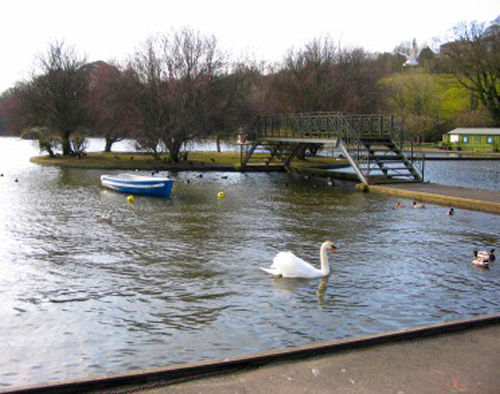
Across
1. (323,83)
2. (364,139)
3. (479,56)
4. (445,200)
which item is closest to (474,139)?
(479,56)

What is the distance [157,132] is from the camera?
46.5m

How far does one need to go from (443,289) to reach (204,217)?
12747 mm

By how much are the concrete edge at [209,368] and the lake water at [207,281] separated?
56.8 inches

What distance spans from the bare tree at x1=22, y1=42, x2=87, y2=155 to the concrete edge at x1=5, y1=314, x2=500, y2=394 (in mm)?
50837

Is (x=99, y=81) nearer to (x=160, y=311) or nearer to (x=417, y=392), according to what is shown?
(x=160, y=311)

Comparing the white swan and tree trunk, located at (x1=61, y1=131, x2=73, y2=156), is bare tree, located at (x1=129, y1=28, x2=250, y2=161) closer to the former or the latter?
tree trunk, located at (x1=61, y1=131, x2=73, y2=156)

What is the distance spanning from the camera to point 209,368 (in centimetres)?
758

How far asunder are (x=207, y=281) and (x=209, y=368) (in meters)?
6.21

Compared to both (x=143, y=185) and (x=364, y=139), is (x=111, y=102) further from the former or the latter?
(x=364, y=139)

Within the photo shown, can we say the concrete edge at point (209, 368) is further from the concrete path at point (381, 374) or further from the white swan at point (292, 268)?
the white swan at point (292, 268)

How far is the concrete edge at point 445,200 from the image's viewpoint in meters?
25.0

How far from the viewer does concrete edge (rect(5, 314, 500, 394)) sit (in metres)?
7.05

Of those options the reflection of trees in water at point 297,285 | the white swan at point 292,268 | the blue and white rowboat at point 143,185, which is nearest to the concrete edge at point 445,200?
the blue and white rowboat at point 143,185

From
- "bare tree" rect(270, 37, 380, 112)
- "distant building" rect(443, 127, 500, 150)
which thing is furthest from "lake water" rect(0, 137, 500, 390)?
"distant building" rect(443, 127, 500, 150)
